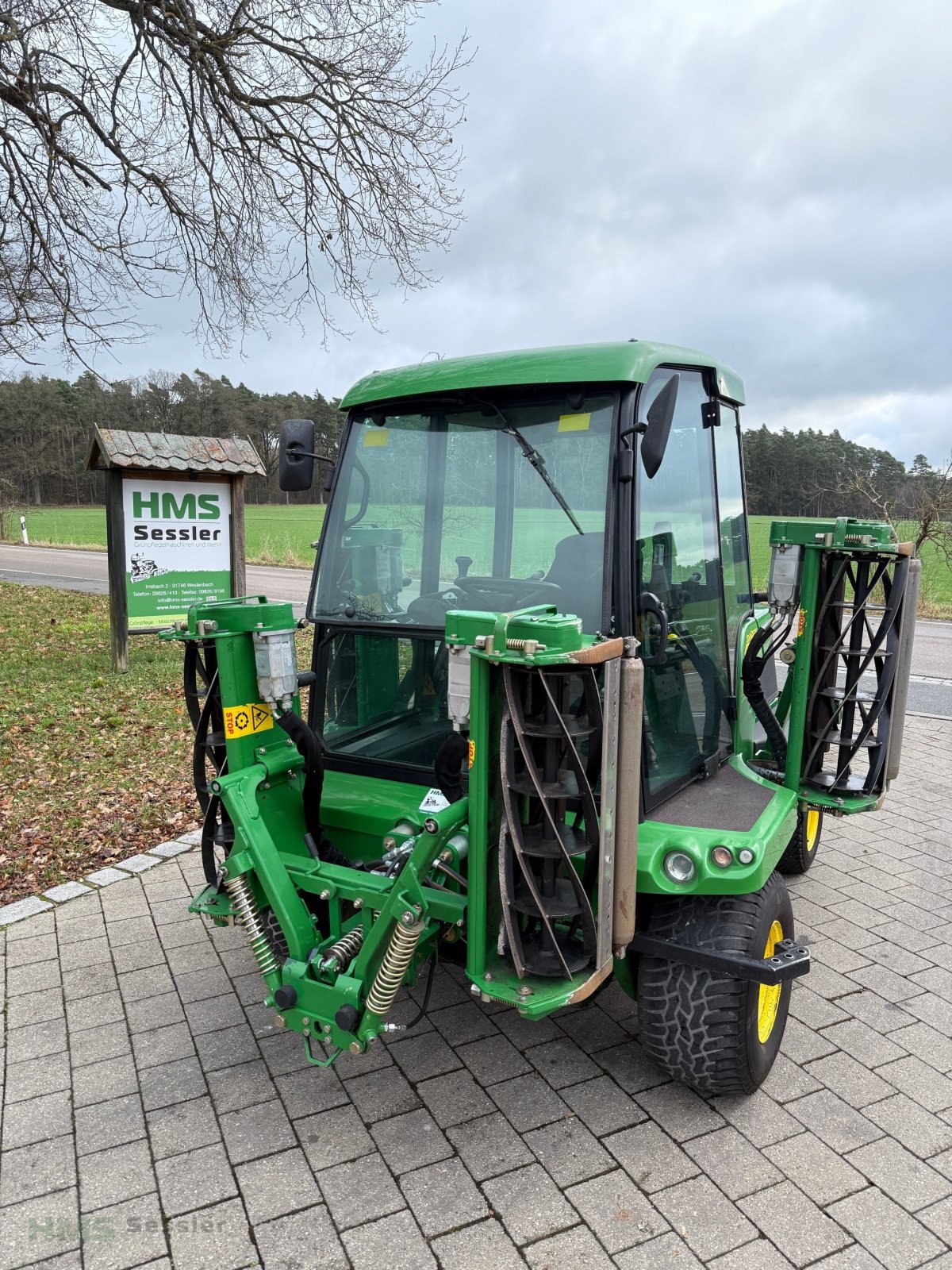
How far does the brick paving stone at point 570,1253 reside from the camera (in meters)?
2.25

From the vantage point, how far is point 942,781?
6562mm

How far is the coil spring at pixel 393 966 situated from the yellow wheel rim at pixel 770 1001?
126 cm

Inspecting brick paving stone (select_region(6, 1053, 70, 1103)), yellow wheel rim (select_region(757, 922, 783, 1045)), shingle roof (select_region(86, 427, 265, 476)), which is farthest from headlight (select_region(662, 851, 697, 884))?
shingle roof (select_region(86, 427, 265, 476))

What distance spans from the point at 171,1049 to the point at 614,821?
6.44 feet

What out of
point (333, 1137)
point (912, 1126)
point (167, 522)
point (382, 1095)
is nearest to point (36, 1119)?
point (333, 1137)

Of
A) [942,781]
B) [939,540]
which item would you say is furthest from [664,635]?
[939,540]

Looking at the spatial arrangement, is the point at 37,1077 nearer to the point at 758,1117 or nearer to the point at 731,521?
the point at 758,1117

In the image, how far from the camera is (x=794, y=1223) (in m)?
2.38

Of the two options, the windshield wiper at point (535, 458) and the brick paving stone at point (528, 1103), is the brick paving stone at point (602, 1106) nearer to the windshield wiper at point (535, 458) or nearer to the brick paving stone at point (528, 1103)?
the brick paving stone at point (528, 1103)

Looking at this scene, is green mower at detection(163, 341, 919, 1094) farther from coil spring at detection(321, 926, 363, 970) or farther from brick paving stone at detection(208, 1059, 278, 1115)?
brick paving stone at detection(208, 1059, 278, 1115)

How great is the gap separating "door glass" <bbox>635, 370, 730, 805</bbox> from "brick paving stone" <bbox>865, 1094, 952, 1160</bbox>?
1240 millimetres

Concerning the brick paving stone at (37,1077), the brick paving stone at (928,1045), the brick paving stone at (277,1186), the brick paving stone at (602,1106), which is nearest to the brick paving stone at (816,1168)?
the brick paving stone at (602,1106)

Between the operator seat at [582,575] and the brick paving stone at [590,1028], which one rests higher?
the operator seat at [582,575]

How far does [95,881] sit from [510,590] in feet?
9.85
